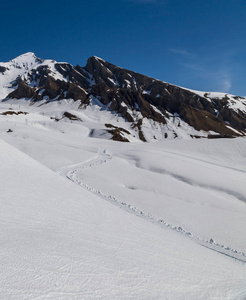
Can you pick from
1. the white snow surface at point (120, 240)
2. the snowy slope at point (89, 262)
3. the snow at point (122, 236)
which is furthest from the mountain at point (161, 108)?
the snowy slope at point (89, 262)

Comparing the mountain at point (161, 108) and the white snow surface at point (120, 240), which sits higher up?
the mountain at point (161, 108)

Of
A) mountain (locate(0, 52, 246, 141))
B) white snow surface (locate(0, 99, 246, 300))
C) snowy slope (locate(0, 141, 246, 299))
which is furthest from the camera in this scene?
mountain (locate(0, 52, 246, 141))

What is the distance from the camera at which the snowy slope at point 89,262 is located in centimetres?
332

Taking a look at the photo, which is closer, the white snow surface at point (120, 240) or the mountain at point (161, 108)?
the white snow surface at point (120, 240)

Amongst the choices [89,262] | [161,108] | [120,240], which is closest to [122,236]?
[120,240]

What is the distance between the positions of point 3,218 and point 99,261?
10.5 ft

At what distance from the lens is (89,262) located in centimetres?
421

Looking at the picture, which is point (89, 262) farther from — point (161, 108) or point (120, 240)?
point (161, 108)

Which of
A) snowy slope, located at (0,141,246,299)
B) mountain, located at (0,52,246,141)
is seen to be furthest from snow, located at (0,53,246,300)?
mountain, located at (0,52,246,141)

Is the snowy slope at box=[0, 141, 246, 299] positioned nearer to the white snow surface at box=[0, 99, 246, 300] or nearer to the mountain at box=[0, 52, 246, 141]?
the white snow surface at box=[0, 99, 246, 300]

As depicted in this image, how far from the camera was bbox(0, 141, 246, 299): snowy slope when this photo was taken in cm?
332

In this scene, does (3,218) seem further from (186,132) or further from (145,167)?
(186,132)

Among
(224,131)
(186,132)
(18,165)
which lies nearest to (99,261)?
(18,165)

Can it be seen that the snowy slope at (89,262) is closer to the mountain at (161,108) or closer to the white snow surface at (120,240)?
the white snow surface at (120,240)
